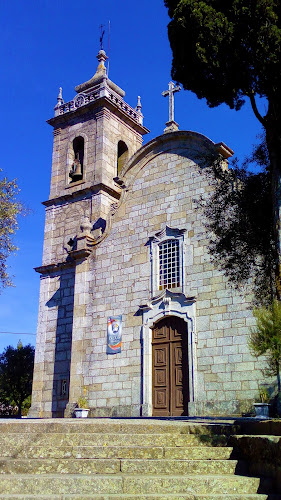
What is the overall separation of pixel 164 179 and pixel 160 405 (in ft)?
26.0

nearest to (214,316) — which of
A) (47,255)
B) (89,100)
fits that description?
(47,255)

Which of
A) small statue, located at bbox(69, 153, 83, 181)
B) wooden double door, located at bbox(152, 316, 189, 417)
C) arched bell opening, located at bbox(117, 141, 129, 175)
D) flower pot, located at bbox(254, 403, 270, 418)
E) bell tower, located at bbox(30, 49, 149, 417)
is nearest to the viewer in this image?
flower pot, located at bbox(254, 403, 270, 418)

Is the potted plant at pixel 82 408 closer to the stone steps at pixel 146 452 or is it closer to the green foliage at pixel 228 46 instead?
the stone steps at pixel 146 452

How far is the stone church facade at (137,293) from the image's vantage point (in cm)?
1562

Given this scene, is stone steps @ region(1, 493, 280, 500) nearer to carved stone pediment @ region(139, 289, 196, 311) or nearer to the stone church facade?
the stone church facade

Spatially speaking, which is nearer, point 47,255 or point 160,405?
point 160,405

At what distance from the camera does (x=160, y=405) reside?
53.6 ft

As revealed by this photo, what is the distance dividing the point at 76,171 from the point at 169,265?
7319 mm

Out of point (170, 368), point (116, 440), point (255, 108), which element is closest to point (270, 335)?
point (116, 440)

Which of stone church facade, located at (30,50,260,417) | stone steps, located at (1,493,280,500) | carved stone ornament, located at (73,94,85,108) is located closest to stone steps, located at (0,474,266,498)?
stone steps, located at (1,493,280,500)

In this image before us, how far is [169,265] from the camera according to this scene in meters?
17.6

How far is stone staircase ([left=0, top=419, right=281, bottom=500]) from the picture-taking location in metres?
5.36

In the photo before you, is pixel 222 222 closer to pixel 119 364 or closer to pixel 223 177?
pixel 223 177

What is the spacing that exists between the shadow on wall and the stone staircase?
38.3 ft
